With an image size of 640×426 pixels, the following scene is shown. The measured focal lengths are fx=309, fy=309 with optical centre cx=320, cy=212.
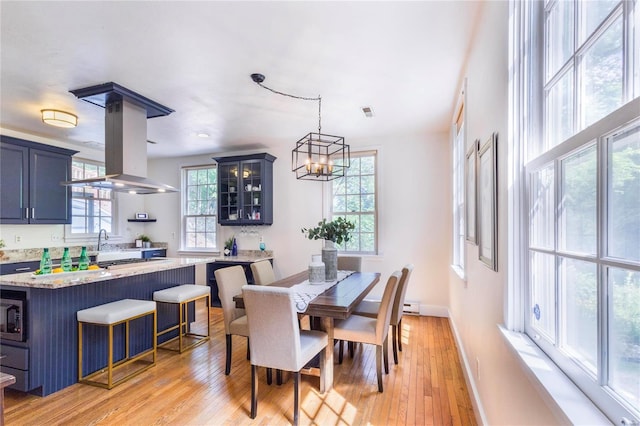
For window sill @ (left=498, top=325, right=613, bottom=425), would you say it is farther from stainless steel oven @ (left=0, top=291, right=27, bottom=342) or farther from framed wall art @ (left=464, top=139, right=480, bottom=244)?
stainless steel oven @ (left=0, top=291, right=27, bottom=342)

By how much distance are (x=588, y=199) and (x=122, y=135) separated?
145 inches

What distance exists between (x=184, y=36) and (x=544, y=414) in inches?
114

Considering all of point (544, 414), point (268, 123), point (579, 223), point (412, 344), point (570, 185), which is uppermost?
point (268, 123)

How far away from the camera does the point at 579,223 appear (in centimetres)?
95

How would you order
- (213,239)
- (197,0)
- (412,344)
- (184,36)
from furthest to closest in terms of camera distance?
(213,239), (412,344), (184,36), (197,0)

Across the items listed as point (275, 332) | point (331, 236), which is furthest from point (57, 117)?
point (275, 332)

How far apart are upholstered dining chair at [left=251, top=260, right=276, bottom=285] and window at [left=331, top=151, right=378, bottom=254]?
67.9 inches

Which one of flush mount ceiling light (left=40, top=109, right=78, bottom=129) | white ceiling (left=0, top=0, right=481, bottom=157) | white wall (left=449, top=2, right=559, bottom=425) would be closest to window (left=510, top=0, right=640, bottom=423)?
white wall (left=449, top=2, right=559, bottom=425)

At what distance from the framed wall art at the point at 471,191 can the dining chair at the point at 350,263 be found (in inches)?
62.8

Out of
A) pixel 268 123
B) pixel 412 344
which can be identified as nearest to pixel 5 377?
pixel 412 344

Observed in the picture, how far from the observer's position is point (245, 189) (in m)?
5.39

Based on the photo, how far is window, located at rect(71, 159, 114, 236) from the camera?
5.23m

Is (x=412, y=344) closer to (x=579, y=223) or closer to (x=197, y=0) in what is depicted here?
(x=579, y=223)

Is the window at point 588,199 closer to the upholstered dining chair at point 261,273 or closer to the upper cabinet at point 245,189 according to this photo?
the upholstered dining chair at point 261,273
